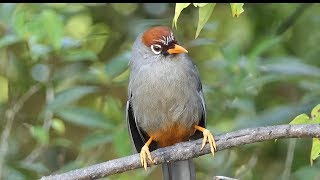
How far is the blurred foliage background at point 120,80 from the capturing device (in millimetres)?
5645

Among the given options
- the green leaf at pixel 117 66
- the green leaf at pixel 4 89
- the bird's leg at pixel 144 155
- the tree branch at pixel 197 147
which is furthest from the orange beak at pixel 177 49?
the green leaf at pixel 4 89

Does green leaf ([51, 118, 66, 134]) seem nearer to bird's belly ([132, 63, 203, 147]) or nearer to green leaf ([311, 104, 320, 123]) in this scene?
bird's belly ([132, 63, 203, 147])

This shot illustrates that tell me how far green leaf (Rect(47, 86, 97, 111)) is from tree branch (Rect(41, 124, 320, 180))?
58.9 inches

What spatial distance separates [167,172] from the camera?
4.95m

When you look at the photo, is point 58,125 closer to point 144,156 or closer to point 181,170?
point 181,170

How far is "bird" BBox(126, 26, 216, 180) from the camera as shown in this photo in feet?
15.8

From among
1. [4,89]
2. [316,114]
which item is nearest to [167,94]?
[316,114]

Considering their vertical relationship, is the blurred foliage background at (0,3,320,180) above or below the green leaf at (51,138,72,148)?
above

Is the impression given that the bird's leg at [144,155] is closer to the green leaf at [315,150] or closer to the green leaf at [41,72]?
the green leaf at [315,150]

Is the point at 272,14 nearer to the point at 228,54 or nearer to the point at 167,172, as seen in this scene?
the point at 228,54

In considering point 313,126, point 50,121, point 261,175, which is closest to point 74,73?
point 50,121

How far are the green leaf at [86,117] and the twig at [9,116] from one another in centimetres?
56

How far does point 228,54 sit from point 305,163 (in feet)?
3.06

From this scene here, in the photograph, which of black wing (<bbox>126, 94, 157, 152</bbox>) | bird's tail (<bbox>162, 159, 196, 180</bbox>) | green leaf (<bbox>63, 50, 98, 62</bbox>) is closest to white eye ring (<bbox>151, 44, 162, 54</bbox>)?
black wing (<bbox>126, 94, 157, 152</bbox>)
